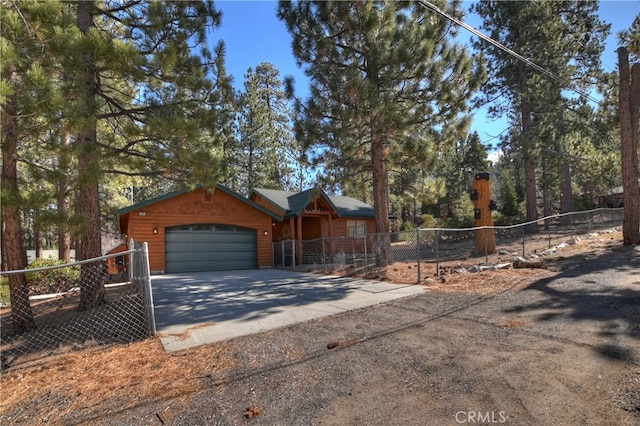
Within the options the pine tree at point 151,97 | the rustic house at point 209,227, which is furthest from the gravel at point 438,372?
the rustic house at point 209,227

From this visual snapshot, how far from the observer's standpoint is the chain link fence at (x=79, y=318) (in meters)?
4.91

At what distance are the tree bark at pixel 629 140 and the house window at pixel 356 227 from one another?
12124 millimetres

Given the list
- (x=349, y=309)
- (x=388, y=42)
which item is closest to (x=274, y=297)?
(x=349, y=309)

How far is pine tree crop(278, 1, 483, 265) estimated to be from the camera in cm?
989

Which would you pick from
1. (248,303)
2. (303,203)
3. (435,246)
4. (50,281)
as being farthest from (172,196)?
(435,246)

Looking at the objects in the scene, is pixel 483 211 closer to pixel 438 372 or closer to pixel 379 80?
pixel 379 80

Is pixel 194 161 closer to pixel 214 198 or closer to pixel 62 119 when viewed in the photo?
pixel 62 119

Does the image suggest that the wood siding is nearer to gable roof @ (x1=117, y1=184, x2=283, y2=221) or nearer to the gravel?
gable roof @ (x1=117, y1=184, x2=283, y2=221)

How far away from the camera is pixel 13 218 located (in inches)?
221

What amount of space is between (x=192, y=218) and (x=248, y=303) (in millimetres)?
9085

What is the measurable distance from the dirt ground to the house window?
1524cm

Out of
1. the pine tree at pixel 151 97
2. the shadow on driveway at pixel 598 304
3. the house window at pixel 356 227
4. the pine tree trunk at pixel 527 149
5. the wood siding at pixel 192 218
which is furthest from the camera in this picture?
the house window at pixel 356 227

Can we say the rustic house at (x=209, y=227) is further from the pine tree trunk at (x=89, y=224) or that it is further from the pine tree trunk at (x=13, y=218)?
the pine tree trunk at (x=13, y=218)

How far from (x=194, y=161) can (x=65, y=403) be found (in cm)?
460
